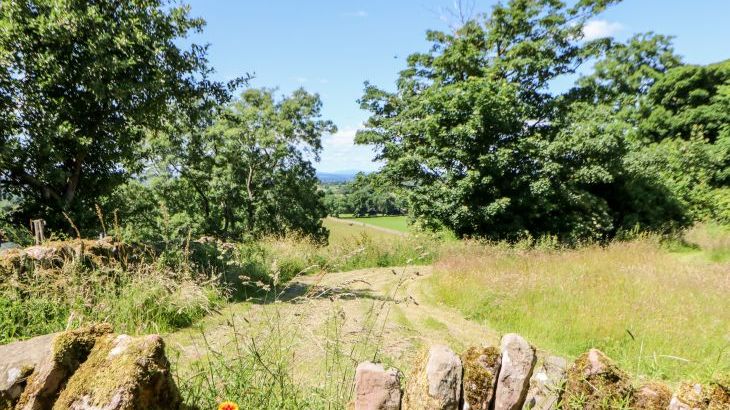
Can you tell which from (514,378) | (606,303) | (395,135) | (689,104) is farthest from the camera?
(689,104)

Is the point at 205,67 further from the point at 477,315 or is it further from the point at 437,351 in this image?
the point at 437,351

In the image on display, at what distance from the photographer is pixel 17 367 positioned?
1760 mm

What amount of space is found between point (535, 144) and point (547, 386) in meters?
14.0

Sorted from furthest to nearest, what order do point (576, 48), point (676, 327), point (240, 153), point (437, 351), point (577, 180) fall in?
1. point (240, 153)
2. point (576, 48)
3. point (577, 180)
4. point (676, 327)
5. point (437, 351)

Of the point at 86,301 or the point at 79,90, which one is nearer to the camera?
the point at 86,301

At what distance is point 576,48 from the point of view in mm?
17156

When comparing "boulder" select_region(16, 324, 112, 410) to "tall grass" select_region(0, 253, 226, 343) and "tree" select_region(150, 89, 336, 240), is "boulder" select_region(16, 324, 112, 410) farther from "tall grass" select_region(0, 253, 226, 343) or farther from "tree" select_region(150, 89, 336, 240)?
"tree" select_region(150, 89, 336, 240)

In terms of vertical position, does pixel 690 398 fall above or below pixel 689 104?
below

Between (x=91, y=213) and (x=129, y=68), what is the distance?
3.04m

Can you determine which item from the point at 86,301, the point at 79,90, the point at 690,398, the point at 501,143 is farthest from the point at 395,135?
the point at 690,398

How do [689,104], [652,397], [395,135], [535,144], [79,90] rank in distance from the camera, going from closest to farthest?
[652,397]
[79,90]
[535,144]
[395,135]
[689,104]

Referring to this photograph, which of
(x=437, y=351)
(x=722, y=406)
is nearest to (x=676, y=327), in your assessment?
(x=722, y=406)

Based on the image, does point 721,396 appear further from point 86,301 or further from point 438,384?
point 86,301

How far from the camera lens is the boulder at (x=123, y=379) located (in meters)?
1.54
